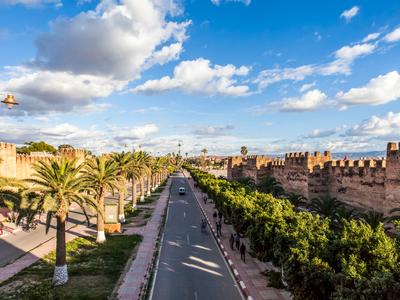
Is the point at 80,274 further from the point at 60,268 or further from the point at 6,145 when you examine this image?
the point at 6,145

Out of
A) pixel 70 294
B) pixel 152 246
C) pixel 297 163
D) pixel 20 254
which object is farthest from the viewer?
pixel 297 163

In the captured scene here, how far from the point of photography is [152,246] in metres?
28.3

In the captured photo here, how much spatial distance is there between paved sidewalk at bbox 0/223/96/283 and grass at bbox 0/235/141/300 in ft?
2.13

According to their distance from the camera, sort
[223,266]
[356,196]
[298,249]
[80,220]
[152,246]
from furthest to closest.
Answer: [80,220]
[356,196]
[152,246]
[223,266]
[298,249]

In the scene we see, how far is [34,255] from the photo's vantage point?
2588 cm

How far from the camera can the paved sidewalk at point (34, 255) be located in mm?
21984

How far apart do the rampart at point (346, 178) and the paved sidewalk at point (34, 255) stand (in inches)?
992

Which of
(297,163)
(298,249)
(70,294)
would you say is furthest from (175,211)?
(298,249)

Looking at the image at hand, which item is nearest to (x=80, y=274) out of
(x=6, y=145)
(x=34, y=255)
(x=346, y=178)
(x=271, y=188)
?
(x=34, y=255)

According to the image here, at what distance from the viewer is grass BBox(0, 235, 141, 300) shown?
58.0 ft

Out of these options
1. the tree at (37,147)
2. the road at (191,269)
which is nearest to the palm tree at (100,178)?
the road at (191,269)

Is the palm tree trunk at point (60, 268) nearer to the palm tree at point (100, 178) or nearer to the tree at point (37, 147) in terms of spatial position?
the palm tree at point (100, 178)

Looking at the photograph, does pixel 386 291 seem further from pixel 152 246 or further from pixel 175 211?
pixel 175 211

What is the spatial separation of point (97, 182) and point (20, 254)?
7921mm
